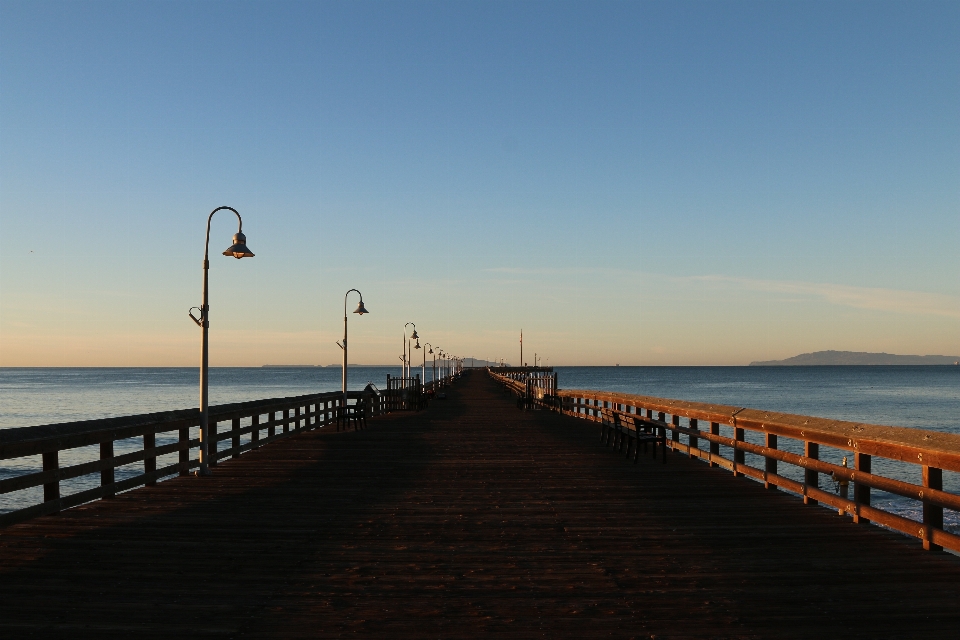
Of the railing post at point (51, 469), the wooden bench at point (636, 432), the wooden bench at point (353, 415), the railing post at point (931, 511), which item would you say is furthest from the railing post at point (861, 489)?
the wooden bench at point (353, 415)

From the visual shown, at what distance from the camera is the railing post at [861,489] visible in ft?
27.4

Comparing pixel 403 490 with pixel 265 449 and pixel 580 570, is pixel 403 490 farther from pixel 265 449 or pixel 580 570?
pixel 265 449

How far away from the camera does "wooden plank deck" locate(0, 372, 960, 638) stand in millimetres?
5434

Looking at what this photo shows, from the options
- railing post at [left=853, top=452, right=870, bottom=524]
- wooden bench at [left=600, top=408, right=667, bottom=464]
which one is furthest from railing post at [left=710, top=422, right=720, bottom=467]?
railing post at [left=853, top=452, right=870, bottom=524]

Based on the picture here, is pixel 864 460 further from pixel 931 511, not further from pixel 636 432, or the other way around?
pixel 636 432

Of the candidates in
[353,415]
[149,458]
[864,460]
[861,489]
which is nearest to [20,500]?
[353,415]

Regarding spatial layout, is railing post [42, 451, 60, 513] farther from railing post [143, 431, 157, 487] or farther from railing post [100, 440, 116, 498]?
Result: railing post [143, 431, 157, 487]

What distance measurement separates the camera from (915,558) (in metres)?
7.07

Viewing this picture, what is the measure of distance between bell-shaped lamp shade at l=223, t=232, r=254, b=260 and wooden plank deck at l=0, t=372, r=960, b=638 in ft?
13.0

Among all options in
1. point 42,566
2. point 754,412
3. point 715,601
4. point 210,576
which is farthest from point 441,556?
point 754,412

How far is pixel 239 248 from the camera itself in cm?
1344

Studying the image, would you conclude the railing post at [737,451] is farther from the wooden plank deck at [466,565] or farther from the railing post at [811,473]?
the railing post at [811,473]

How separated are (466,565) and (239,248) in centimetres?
842

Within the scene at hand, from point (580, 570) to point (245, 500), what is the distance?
214 inches
